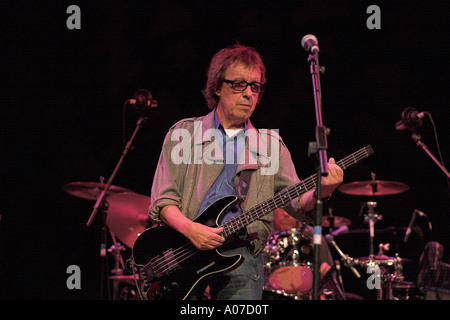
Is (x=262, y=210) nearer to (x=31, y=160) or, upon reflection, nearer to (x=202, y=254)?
(x=202, y=254)

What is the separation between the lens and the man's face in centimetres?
327

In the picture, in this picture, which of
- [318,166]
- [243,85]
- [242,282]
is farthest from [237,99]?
[242,282]

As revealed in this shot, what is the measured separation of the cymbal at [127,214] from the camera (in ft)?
18.1

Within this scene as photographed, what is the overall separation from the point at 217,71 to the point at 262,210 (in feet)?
3.52

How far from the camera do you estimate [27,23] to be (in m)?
6.36

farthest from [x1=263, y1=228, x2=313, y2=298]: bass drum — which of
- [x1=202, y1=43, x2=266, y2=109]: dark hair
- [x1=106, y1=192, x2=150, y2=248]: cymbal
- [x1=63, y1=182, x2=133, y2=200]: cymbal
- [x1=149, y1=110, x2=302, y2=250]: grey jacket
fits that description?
[x1=202, y1=43, x2=266, y2=109]: dark hair

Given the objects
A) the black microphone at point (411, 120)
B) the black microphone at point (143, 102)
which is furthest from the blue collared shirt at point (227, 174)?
the black microphone at point (411, 120)

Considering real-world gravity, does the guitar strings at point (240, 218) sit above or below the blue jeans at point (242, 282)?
above

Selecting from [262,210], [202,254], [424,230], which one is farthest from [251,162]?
[424,230]

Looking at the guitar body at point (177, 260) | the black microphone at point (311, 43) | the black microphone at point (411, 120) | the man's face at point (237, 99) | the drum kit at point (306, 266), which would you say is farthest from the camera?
the drum kit at point (306, 266)

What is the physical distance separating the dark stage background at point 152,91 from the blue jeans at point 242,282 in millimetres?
4194

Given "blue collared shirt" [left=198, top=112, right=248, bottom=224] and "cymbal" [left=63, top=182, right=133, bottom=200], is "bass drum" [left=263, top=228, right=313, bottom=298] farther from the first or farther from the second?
"blue collared shirt" [left=198, top=112, right=248, bottom=224]

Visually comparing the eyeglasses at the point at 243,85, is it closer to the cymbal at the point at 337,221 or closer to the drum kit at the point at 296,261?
the drum kit at the point at 296,261
